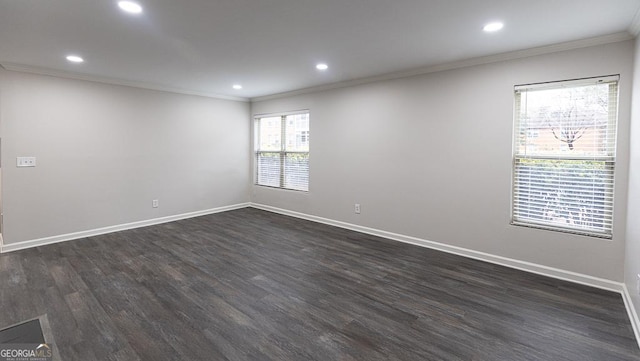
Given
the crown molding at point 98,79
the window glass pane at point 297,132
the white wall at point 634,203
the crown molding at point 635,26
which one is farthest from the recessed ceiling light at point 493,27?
the crown molding at point 98,79

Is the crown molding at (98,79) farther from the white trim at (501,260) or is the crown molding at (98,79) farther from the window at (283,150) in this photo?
the white trim at (501,260)

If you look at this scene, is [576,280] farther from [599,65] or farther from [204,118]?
[204,118]

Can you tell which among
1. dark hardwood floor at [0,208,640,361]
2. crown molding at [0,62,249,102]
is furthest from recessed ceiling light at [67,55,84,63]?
dark hardwood floor at [0,208,640,361]

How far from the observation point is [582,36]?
2992 millimetres

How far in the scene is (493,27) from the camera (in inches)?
110

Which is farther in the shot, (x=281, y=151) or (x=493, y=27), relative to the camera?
(x=281, y=151)

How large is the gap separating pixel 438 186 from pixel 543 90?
5.11 ft

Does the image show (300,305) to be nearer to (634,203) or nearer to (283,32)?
(283,32)

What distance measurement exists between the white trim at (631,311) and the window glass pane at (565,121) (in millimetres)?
1305

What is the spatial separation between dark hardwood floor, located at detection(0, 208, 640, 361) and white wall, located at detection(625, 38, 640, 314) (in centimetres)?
27

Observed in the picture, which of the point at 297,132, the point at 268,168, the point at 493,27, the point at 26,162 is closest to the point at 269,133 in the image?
the point at 268,168

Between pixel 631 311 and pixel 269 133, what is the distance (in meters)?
5.90

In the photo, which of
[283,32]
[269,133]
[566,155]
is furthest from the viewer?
[269,133]

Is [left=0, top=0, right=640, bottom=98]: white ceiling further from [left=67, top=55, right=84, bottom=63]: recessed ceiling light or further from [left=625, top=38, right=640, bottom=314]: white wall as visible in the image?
[left=625, top=38, right=640, bottom=314]: white wall
